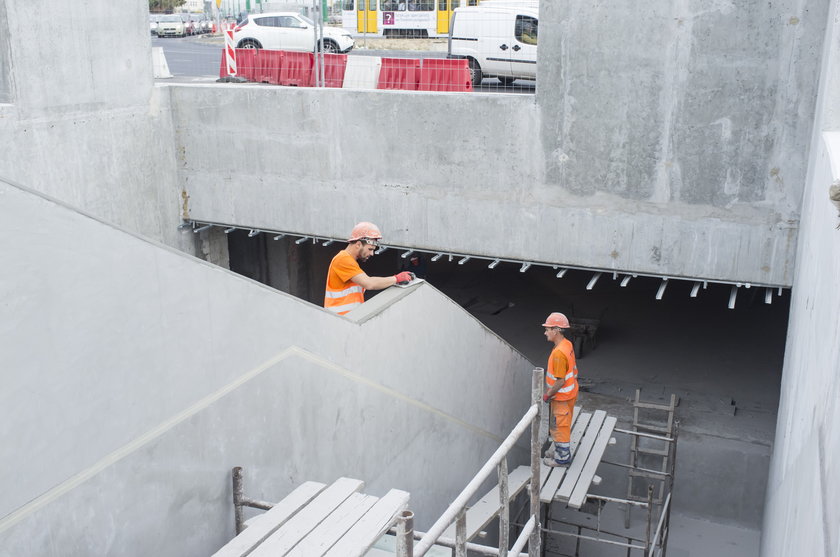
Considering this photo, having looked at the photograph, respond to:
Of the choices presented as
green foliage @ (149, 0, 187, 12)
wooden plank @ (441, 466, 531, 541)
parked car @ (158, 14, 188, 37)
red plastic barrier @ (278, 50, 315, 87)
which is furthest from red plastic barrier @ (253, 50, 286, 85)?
green foliage @ (149, 0, 187, 12)

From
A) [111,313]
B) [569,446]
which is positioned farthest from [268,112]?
[111,313]

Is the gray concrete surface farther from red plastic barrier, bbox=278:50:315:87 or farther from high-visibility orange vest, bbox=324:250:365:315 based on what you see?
→ red plastic barrier, bbox=278:50:315:87

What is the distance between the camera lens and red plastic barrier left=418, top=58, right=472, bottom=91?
1169 centimetres

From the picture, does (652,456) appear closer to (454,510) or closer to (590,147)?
(590,147)

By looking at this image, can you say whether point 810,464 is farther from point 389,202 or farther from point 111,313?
point 389,202

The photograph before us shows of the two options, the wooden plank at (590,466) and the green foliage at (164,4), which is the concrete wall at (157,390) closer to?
the wooden plank at (590,466)

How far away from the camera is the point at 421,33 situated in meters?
20.7

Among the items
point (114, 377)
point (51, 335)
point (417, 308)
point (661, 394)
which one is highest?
point (51, 335)

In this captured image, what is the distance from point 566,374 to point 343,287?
279 cm

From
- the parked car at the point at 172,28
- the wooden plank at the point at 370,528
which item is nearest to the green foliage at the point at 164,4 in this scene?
the parked car at the point at 172,28

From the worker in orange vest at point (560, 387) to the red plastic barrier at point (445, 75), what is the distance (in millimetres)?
4468

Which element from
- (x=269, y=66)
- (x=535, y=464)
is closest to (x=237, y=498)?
(x=535, y=464)

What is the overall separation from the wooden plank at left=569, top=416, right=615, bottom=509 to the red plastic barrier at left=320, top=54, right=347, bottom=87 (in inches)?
262

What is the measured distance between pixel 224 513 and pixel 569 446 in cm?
516
